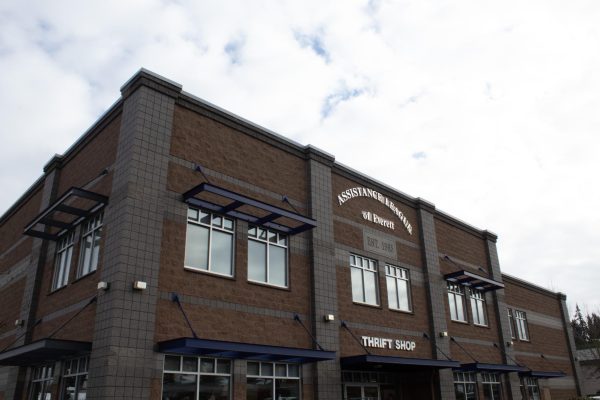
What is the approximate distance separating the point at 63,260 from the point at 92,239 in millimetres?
2231

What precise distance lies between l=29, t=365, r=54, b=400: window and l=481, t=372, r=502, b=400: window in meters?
17.6

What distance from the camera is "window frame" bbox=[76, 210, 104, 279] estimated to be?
15.0 meters

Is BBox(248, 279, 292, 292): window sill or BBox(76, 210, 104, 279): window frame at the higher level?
BBox(76, 210, 104, 279): window frame

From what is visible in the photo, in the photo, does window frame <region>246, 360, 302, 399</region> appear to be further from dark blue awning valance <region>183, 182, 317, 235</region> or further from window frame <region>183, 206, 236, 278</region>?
dark blue awning valance <region>183, 182, 317, 235</region>

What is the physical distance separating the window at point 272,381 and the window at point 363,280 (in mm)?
4210

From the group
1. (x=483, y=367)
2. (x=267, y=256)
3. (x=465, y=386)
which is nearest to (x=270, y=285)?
(x=267, y=256)

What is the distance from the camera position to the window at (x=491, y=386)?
2442 cm

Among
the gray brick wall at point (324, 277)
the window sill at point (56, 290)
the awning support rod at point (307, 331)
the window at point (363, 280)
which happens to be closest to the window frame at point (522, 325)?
the window at point (363, 280)

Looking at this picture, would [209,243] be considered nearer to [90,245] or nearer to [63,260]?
[90,245]

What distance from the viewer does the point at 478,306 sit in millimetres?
26406

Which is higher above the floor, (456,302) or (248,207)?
(248,207)

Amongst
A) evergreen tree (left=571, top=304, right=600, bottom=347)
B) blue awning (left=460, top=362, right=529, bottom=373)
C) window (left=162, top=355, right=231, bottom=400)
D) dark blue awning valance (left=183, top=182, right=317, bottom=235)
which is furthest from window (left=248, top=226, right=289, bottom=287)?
evergreen tree (left=571, top=304, right=600, bottom=347)

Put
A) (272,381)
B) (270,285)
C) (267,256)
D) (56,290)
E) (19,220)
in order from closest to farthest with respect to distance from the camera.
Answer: (272,381) < (56,290) < (270,285) < (267,256) < (19,220)

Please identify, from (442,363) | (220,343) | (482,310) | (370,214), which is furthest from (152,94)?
(482,310)
